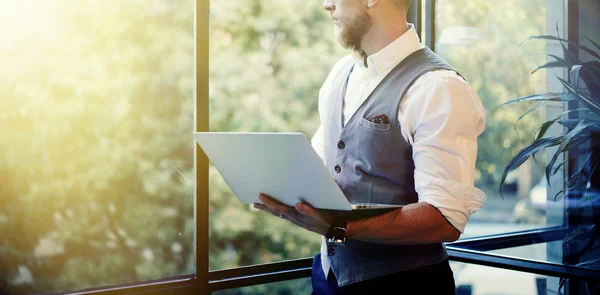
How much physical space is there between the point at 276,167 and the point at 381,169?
306 millimetres

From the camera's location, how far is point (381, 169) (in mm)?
1358

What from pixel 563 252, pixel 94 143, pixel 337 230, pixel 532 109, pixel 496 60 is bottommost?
pixel 563 252

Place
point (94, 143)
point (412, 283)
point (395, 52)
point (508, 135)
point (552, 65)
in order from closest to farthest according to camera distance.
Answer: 1. point (412, 283)
2. point (395, 52)
3. point (94, 143)
4. point (552, 65)
5. point (508, 135)

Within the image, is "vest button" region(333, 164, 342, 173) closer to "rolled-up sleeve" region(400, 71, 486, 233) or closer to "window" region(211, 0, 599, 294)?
"rolled-up sleeve" region(400, 71, 486, 233)

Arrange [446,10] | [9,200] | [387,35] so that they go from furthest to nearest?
[446,10], [9,200], [387,35]

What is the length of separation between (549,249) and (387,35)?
1.33m

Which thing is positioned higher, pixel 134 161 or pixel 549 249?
pixel 134 161

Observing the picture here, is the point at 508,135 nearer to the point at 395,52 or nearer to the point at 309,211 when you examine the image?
the point at 395,52

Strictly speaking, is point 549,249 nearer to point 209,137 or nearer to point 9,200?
point 209,137

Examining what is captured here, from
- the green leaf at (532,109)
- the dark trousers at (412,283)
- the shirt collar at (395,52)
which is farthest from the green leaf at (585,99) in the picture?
the dark trousers at (412,283)

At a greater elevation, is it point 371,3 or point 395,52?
point 371,3

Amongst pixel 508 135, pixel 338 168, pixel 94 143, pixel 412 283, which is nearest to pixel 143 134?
pixel 94 143

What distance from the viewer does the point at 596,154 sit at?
218 centimetres

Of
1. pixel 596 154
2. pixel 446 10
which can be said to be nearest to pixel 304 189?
pixel 596 154
